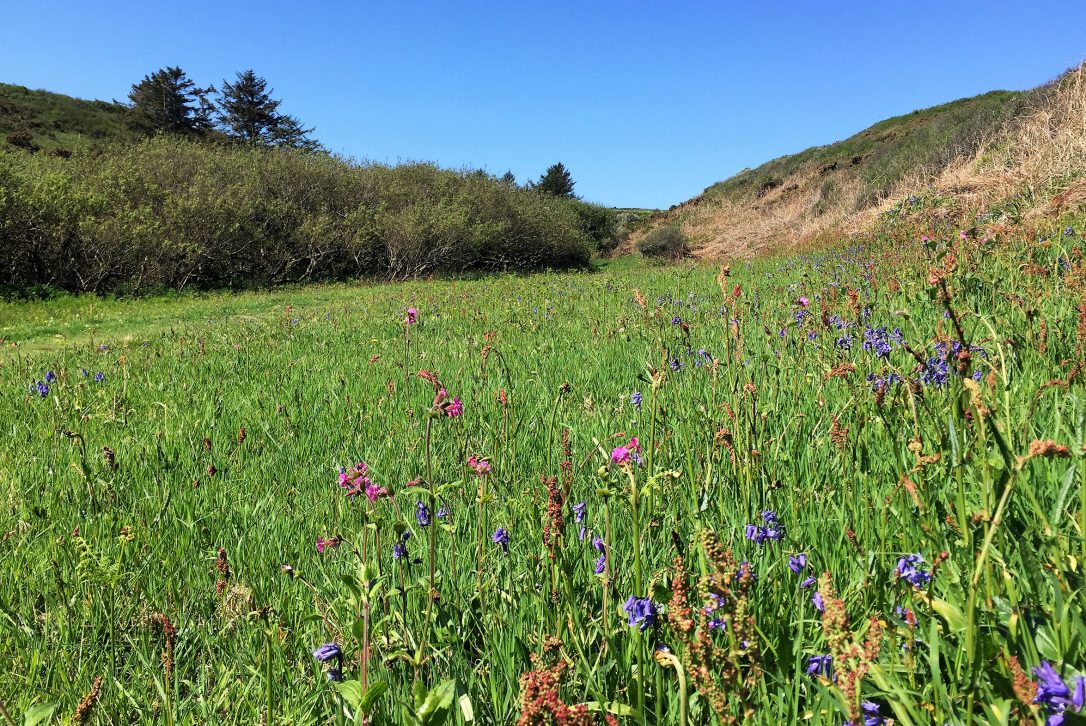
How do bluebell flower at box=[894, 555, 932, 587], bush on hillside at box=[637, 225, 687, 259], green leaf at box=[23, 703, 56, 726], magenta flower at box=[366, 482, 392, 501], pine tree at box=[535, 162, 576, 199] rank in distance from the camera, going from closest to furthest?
1. green leaf at box=[23, 703, 56, 726]
2. bluebell flower at box=[894, 555, 932, 587]
3. magenta flower at box=[366, 482, 392, 501]
4. bush on hillside at box=[637, 225, 687, 259]
5. pine tree at box=[535, 162, 576, 199]

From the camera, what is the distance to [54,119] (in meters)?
41.5

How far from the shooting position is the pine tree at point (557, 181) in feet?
152

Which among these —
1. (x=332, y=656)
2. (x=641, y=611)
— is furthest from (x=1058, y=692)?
(x=332, y=656)

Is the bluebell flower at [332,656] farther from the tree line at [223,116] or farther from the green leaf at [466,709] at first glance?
the tree line at [223,116]

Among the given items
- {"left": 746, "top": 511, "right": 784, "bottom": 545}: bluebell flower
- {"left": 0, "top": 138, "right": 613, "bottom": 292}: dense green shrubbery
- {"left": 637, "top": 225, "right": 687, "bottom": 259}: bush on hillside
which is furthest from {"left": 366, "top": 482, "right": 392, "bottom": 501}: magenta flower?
{"left": 637, "top": 225, "right": 687, "bottom": 259}: bush on hillside

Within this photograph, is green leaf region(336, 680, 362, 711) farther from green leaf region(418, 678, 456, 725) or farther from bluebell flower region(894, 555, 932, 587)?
bluebell flower region(894, 555, 932, 587)

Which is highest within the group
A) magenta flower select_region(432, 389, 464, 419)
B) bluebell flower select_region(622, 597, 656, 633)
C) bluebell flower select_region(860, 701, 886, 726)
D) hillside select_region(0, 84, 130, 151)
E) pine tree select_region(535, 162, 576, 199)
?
hillside select_region(0, 84, 130, 151)

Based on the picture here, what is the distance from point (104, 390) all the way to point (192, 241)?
17.3m

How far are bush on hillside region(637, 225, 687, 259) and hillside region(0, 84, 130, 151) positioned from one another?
31.0 metres

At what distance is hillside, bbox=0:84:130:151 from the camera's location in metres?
36.3

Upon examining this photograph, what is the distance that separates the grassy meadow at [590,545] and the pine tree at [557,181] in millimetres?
44212

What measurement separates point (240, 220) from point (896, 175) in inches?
871

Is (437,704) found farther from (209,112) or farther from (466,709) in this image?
(209,112)

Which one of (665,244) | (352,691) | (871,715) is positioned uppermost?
(665,244)
